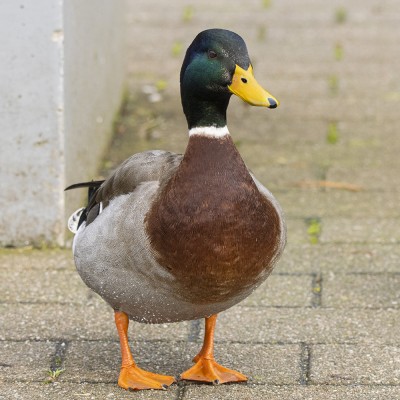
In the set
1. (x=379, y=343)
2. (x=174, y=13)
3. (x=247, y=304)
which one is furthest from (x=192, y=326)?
(x=174, y=13)

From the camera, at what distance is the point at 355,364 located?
3896mm

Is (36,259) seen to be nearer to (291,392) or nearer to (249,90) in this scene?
(291,392)

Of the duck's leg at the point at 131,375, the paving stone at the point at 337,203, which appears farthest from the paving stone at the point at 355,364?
the paving stone at the point at 337,203

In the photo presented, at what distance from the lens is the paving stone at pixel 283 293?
4.52m

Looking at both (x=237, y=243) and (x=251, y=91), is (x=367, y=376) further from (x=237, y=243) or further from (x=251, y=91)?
(x=251, y=91)

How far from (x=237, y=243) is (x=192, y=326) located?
3.40 ft

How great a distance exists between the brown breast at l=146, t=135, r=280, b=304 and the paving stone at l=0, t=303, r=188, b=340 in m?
0.82

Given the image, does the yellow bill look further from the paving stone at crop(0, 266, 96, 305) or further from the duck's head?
the paving stone at crop(0, 266, 96, 305)

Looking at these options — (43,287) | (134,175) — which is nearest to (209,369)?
(134,175)

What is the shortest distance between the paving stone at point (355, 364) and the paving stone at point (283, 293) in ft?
1.59

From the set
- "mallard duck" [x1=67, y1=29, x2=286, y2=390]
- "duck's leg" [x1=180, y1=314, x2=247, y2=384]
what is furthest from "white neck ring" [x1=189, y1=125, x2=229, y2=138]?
"duck's leg" [x1=180, y1=314, x2=247, y2=384]

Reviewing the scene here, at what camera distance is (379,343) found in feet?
13.4

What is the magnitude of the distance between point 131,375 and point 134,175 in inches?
28.6

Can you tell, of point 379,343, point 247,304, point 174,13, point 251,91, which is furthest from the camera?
point 174,13
